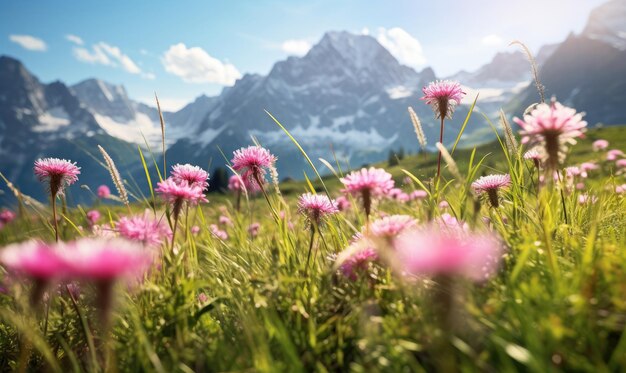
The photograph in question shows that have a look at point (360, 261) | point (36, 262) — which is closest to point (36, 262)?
point (36, 262)

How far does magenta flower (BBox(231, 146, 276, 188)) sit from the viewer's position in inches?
124

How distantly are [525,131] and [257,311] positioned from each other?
1.69 meters

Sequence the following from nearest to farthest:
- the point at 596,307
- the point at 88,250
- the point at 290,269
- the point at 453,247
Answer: the point at 88,250
the point at 453,247
the point at 596,307
the point at 290,269

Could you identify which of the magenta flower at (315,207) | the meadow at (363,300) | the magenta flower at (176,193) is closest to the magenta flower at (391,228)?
the meadow at (363,300)

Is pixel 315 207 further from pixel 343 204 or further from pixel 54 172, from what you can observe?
pixel 343 204

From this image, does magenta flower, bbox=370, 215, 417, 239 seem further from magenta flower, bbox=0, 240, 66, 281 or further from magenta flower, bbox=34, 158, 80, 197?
magenta flower, bbox=34, 158, 80, 197

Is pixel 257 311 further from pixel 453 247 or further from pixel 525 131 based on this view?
pixel 525 131

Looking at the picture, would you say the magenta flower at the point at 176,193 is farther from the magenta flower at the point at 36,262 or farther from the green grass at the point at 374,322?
the magenta flower at the point at 36,262

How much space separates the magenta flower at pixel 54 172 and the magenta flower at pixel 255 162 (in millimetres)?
1297

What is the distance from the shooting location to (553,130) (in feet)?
6.35

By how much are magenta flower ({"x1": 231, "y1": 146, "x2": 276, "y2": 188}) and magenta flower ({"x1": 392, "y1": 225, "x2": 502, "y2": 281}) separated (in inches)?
56.1

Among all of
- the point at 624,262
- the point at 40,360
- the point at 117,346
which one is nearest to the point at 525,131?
the point at 624,262

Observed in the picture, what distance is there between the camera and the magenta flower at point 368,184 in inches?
85.1

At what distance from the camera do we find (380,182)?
2162mm
